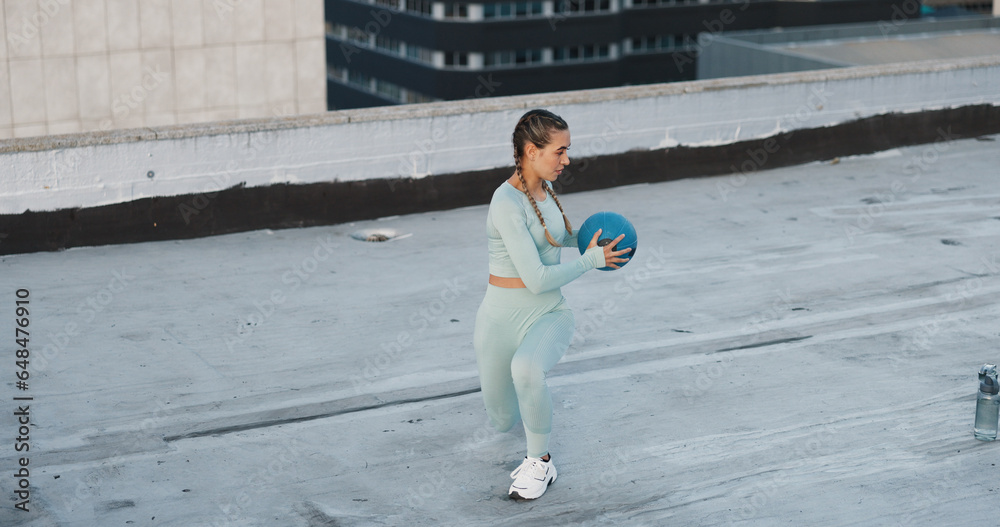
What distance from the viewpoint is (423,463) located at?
6.52 meters

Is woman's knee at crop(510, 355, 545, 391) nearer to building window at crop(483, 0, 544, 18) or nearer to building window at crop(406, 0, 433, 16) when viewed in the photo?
building window at crop(483, 0, 544, 18)

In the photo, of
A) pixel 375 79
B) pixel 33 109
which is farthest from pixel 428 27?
pixel 33 109

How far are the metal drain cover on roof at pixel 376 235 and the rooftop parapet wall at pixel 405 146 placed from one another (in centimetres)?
41

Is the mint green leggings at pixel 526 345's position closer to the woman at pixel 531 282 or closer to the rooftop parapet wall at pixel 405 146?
the woman at pixel 531 282

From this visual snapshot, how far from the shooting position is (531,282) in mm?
5898

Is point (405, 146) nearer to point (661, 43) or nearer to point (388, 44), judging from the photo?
point (388, 44)

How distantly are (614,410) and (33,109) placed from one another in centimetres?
1101

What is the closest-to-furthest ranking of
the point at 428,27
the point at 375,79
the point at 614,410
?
the point at 614,410
the point at 428,27
the point at 375,79

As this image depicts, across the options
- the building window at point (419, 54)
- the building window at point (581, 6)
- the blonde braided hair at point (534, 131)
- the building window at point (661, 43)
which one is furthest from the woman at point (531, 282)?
the building window at point (661, 43)

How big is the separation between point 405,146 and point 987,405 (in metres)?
6.56

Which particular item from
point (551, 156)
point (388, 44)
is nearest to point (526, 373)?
point (551, 156)

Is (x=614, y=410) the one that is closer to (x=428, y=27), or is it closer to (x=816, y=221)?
(x=816, y=221)

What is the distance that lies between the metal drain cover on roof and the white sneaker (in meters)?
5.19

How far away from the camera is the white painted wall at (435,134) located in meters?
10.3
